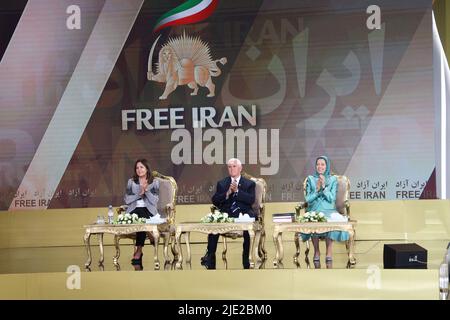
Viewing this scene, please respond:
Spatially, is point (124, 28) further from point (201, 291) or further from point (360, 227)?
point (201, 291)

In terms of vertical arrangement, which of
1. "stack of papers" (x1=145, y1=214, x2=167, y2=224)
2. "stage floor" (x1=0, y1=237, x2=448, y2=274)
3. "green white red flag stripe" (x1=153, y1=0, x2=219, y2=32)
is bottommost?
"stage floor" (x1=0, y1=237, x2=448, y2=274)

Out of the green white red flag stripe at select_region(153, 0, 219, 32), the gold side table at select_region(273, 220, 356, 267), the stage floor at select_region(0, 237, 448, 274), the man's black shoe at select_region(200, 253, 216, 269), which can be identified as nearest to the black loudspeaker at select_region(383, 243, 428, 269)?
the stage floor at select_region(0, 237, 448, 274)

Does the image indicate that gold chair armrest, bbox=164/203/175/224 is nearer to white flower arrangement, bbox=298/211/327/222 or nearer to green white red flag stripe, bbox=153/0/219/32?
white flower arrangement, bbox=298/211/327/222

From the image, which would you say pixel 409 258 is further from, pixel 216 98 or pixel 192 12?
pixel 192 12

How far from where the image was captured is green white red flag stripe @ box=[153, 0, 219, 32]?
8.78 metres

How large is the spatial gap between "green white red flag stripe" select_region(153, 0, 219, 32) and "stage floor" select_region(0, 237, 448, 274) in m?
2.74

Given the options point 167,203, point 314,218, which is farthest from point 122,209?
point 314,218

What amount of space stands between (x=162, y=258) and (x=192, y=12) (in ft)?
10.3

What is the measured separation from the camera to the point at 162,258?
740 centimetres

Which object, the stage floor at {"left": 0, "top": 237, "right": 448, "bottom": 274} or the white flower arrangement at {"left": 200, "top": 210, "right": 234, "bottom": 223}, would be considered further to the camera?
the stage floor at {"left": 0, "top": 237, "right": 448, "bottom": 274}

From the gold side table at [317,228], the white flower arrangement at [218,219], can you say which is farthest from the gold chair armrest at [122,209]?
the gold side table at [317,228]

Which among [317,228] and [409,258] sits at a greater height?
[317,228]

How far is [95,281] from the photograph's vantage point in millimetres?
5344
